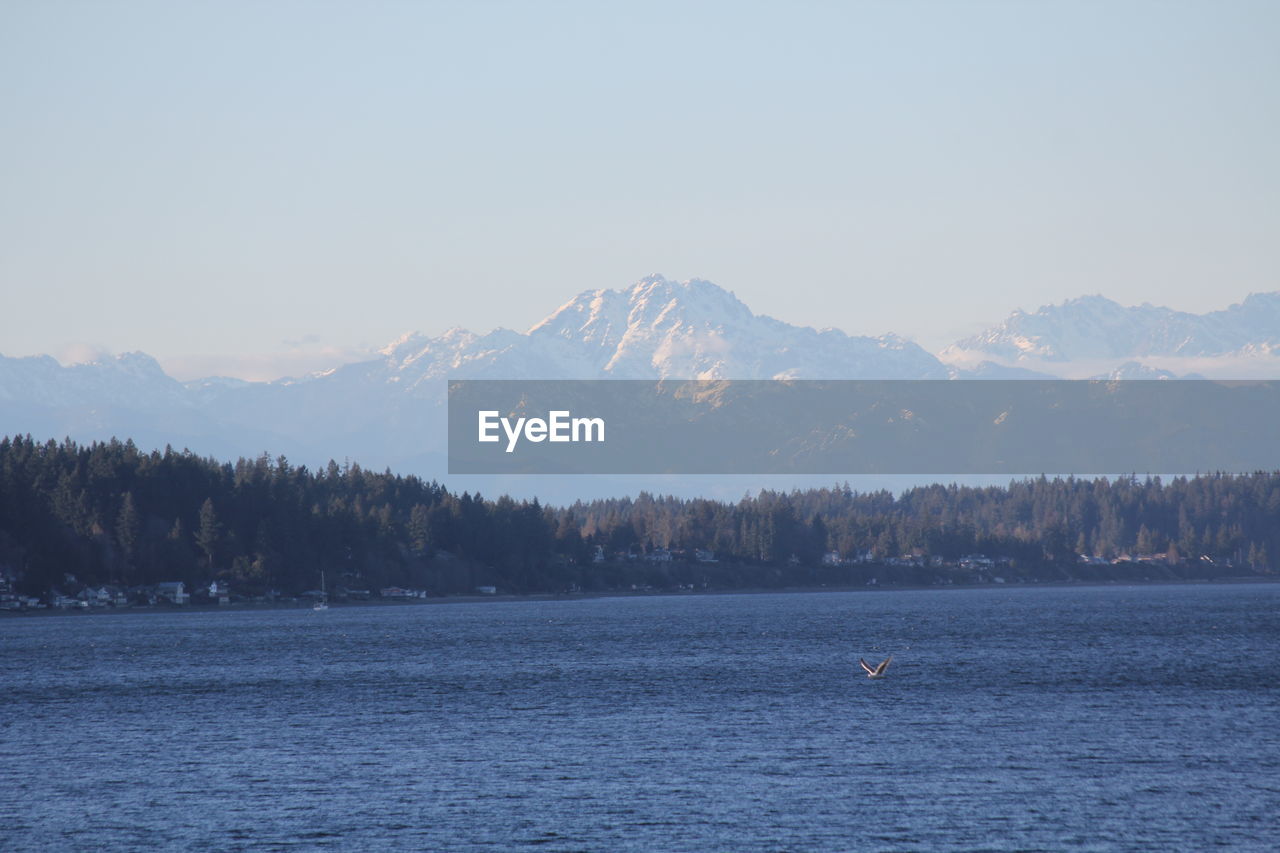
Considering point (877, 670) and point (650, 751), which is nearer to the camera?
point (650, 751)

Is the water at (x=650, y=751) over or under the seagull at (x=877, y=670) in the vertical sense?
under

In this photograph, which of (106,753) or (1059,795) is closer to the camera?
(1059,795)

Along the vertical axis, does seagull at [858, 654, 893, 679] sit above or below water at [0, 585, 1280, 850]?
above

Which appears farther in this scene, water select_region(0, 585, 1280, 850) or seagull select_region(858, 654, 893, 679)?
seagull select_region(858, 654, 893, 679)

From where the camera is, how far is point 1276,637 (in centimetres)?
15200

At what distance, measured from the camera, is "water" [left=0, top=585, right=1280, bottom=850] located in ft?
179

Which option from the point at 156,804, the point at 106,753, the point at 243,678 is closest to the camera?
the point at 156,804

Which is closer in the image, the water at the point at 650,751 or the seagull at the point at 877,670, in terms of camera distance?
the water at the point at 650,751

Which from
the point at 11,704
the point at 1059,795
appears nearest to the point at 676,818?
the point at 1059,795

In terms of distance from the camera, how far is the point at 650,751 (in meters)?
72.6

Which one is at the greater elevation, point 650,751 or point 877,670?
point 877,670

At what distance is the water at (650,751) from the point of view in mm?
54438

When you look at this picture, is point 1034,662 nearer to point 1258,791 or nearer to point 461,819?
point 1258,791

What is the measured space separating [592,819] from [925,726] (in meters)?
29.6
